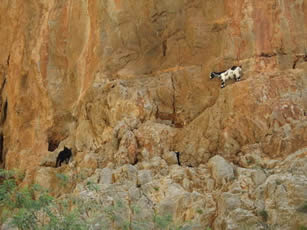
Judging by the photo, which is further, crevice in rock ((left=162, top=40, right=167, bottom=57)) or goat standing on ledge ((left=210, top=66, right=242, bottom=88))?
crevice in rock ((left=162, top=40, right=167, bottom=57))

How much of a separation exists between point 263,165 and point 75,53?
12.1 meters

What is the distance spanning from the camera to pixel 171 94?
22.5m

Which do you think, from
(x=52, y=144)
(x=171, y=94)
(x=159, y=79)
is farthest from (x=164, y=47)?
(x=52, y=144)

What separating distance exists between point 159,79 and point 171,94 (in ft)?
3.14

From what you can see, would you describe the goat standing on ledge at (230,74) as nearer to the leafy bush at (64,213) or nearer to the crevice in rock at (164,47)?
the crevice in rock at (164,47)

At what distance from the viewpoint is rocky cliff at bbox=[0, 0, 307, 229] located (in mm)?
18062

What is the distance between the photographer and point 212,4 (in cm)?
2311

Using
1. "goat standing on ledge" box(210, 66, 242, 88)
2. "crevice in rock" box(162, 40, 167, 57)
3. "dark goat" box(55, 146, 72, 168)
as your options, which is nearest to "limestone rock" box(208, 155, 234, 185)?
"goat standing on ledge" box(210, 66, 242, 88)

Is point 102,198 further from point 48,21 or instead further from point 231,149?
point 48,21

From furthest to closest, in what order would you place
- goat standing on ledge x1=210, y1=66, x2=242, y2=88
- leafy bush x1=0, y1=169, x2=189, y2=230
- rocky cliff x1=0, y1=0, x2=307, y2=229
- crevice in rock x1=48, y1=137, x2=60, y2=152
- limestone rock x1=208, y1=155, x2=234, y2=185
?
crevice in rock x1=48, y1=137, x2=60, y2=152 → goat standing on ledge x1=210, y1=66, x2=242, y2=88 → rocky cliff x1=0, y1=0, x2=307, y2=229 → limestone rock x1=208, y1=155, x2=234, y2=185 → leafy bush x1=0, y1=169, x2=189, y2=230

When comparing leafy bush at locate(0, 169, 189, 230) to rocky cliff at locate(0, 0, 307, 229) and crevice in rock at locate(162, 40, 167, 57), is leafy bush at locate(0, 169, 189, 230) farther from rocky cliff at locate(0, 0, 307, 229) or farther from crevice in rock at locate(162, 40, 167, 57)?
crevice in rock at locate(162, 40, 167, 57)

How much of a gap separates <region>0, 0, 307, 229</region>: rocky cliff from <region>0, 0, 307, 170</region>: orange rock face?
0.15ft

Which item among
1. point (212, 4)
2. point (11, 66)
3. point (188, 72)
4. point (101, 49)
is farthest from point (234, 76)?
point (11, 66)

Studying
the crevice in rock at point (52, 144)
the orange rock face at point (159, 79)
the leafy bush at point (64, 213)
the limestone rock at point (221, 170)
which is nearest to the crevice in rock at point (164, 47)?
the orange rock face at point (159, 79)
